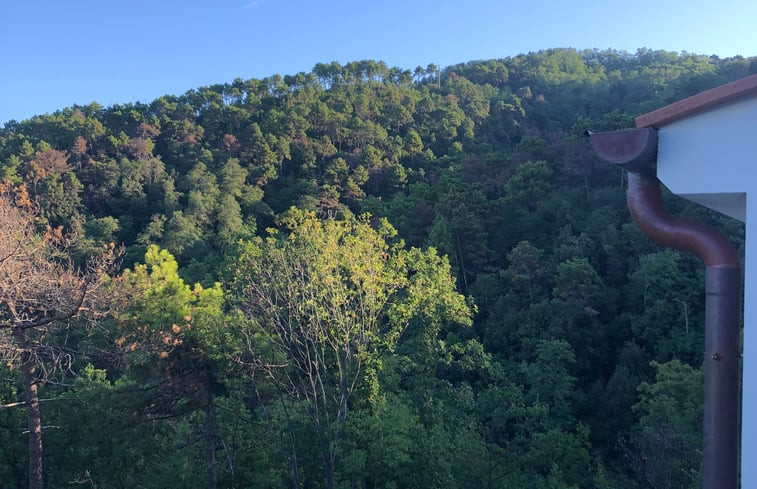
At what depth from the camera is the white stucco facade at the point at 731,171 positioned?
191 centimetres

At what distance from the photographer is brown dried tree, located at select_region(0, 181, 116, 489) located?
507 centimetres

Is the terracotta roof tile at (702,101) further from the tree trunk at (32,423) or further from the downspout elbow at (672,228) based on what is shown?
the tree trunk at (32,423)

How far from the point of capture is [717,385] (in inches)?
82.3

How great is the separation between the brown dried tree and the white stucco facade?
5.12 metres

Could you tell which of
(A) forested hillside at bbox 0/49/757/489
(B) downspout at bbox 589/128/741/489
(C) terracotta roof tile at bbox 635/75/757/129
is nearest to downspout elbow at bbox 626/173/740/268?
(B) downspout at bbox 589/128/741/489

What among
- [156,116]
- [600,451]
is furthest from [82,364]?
[156,116]

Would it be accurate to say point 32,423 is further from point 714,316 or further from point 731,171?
point 731,171

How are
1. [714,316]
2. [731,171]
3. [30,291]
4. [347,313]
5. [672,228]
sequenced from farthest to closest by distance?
[347,313] < [30,291] < [672,228] < [714,316] < [731,171]

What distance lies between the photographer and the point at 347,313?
7398 millimetres

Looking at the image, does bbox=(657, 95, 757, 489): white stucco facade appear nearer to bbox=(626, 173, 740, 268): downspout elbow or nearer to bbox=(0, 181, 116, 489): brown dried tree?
bbox=(626, 173, 740, 268): downspout elbow

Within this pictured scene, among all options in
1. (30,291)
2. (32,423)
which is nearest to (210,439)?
(32,423)

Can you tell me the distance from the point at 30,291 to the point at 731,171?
21.1 ft

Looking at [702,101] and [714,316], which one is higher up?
[702,101]

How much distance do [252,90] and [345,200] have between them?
55.0 ft
